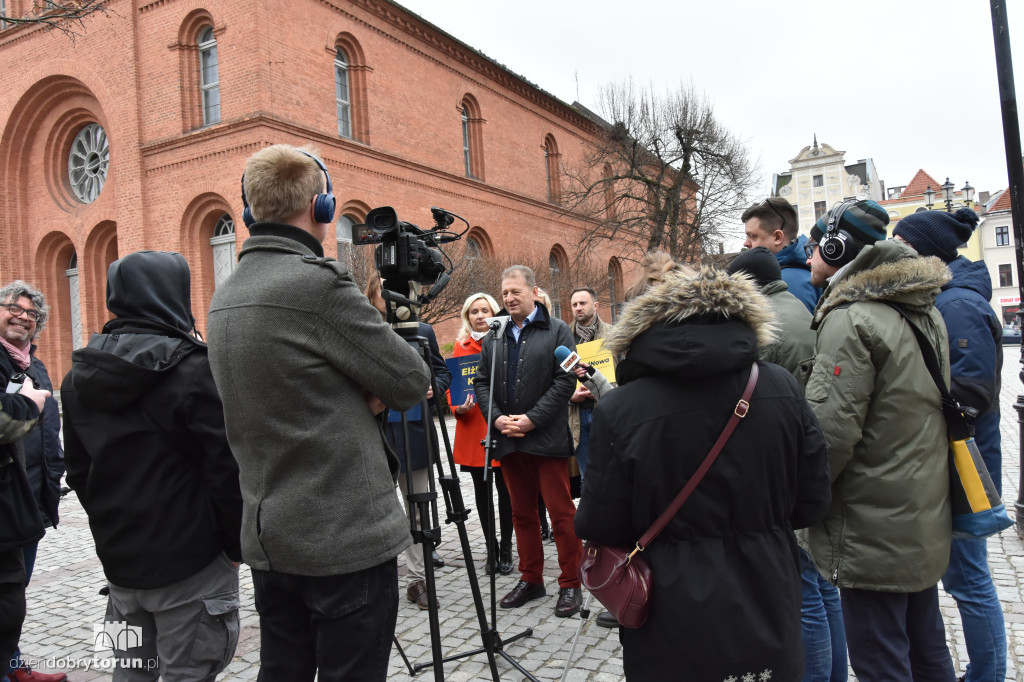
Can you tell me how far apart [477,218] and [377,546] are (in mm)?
25693

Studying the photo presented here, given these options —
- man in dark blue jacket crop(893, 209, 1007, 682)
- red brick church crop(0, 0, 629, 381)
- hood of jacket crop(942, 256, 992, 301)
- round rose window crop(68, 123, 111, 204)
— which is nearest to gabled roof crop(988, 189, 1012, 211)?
red brick church crop(0, 0, 629, 381)

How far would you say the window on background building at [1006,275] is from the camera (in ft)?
184

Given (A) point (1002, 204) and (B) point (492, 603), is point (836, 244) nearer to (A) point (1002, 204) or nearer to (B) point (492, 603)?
(B) point (492, 603)

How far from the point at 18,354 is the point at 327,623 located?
2.88m

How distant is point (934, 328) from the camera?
264 centimetres

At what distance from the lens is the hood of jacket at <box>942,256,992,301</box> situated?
3.52 metres

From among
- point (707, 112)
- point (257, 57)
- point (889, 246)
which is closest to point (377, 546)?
point (889, 246)

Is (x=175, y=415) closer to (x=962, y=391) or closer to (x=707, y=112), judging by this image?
(x=962, y=391)

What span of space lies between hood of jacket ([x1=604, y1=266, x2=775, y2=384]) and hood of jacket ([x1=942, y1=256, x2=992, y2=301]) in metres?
2.04

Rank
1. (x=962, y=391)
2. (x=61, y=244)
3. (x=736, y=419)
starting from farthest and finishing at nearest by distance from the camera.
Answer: (x=61, y=244) < (x=962, y=391) < (x=736, y=419)

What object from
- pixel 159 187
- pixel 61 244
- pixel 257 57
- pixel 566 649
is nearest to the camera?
pixel 566 649

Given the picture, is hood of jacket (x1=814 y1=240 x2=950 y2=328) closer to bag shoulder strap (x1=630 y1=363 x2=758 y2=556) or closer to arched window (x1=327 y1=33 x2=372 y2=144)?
bag shoulder strap (x1=630 y1=363 x2=758 y2=556)

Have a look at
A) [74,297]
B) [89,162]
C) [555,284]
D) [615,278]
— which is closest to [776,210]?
[89,162]

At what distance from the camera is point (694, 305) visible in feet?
6.68
